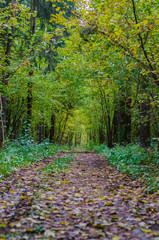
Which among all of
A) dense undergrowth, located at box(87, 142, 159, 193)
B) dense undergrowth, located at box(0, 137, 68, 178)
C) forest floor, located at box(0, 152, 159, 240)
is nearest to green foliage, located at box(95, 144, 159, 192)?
dense undergrowth, located at box(87, 142, 159, 193)

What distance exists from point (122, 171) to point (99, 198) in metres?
2.74

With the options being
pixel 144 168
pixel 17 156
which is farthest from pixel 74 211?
pixel 17 156

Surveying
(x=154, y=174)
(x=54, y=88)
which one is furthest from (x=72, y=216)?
(x=54, y=88)

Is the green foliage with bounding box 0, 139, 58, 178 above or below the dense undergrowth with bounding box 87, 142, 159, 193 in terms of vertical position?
above

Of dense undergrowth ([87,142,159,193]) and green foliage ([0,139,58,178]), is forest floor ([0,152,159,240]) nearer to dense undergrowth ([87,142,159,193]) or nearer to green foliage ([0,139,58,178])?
dense undergrowth ([87,142,159,193])

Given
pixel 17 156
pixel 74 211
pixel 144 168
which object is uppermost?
pixel 17 156

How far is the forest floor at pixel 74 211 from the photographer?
2352 millimetres

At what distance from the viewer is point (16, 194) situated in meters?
3.77

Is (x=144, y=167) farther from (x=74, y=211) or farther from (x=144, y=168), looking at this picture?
(x=74, y=211)

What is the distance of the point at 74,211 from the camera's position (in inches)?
124

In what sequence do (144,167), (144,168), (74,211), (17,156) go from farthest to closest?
(17,156)
(144,168)
(144,167)
(74,211)

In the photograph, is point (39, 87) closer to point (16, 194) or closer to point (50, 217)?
point (16, 194)

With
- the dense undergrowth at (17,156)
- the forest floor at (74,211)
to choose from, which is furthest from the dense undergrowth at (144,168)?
the dense undergrowth at (17,156)

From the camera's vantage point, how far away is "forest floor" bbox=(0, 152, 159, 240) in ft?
7.72
